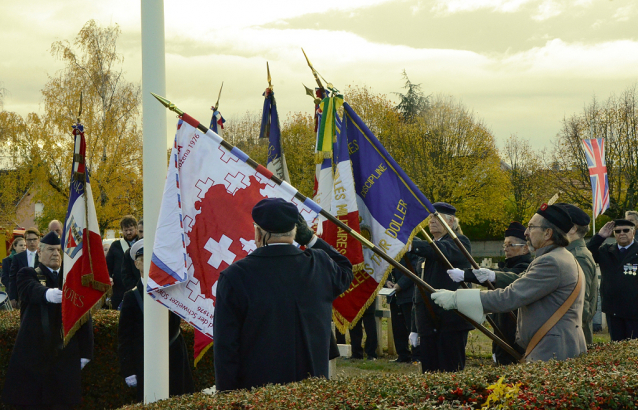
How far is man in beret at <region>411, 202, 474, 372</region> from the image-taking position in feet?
20.8

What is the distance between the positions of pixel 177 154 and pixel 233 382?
6.00 ft

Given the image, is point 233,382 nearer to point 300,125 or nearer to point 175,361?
point 175,361

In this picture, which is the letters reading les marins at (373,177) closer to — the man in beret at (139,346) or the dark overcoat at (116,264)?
the man in beret at (139,346)

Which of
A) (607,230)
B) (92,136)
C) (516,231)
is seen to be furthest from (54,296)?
(92,136)

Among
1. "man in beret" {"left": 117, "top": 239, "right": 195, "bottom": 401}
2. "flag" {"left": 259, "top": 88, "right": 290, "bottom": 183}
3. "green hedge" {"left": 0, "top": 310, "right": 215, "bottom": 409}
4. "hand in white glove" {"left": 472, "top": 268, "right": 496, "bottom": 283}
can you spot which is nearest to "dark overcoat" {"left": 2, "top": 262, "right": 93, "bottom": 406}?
"man in beret" {"left": 117, "top": 239, "right": 195, "bottom": 401}

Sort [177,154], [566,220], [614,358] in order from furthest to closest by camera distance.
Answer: [177,154] < [566,220] < [614,358]

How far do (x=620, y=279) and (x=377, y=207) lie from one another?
14.7 ft

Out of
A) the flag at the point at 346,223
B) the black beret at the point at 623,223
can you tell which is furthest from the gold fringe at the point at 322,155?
the black beret at the point at 623,223

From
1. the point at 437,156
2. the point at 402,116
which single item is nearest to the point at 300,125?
the point at 402,116

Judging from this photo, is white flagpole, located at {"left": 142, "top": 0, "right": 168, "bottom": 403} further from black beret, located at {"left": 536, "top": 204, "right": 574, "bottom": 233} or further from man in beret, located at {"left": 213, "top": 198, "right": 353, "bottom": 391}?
black beret, located at {"left": 536, "top": 204, "right": 574, "bottom": 233}

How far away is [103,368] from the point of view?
21.9 ft

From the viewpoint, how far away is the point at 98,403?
655 cm

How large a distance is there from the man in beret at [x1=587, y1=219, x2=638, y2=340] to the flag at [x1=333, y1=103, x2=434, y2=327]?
13.0 ft

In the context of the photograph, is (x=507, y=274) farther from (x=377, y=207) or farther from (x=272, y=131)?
(x=272, y=131)
